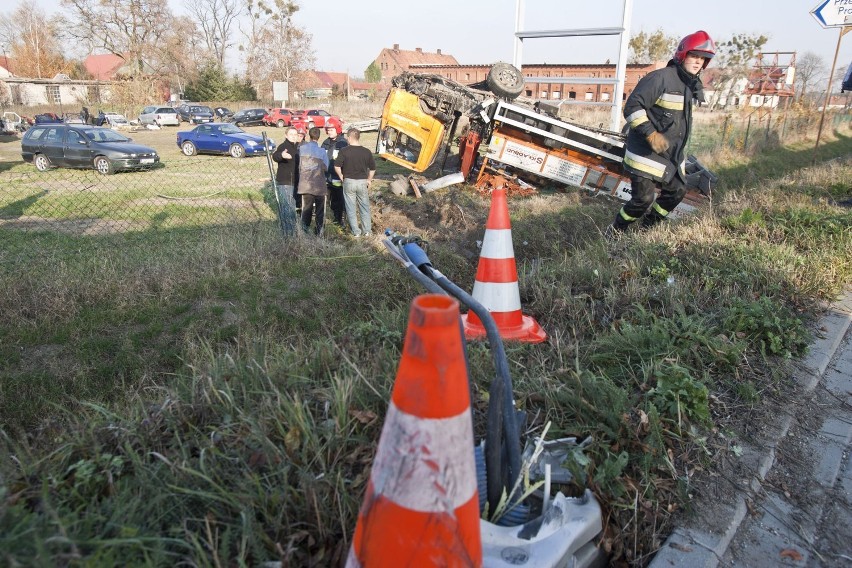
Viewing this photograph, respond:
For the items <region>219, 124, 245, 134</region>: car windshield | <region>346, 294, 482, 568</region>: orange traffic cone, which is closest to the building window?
<region>219, 124, 245, 134</region>: car windshield

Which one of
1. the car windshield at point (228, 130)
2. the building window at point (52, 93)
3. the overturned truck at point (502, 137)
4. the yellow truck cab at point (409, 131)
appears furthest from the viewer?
the building window at point (52, 93)

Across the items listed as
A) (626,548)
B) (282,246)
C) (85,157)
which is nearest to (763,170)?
(282,246)

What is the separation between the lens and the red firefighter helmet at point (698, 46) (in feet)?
17.7

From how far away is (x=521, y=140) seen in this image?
10289 mm

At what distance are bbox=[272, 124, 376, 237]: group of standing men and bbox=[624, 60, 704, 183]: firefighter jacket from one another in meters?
3.84

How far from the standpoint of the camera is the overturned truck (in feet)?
32.7

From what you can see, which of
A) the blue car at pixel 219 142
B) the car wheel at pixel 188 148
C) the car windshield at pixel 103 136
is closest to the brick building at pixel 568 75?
the blue car at pixel 219 142

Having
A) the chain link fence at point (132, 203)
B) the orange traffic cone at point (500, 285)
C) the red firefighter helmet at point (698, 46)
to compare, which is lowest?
the chain link fence at point (132, 203)

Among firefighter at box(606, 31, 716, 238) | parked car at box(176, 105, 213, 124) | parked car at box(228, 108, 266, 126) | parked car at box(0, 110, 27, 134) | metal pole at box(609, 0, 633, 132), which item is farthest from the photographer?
parked car at box(176, 105, 213, 124)

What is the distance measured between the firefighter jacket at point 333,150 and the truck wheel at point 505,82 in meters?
3.24

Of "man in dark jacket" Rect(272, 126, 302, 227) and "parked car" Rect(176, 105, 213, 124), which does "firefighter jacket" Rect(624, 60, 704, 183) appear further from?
"parked car" Rect(176, 105, 213, 124)

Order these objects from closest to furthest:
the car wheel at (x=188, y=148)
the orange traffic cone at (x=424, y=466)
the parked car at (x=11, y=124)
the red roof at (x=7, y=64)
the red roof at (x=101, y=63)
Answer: the orange traffic cone at (x=424, y=466)
the car wheel at (x=188, y=148)
the parked car at (x=11, y=124)
the red roof at (x=7, y=64)
the red roof at (x=101, y=63)

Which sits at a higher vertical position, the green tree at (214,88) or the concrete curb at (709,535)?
the green tree at (214,88)

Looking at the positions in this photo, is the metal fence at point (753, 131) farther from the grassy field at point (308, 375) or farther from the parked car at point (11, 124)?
the parked car at point (11, 124)
